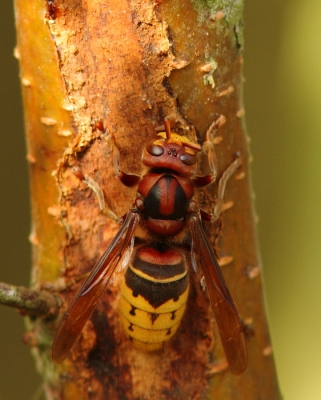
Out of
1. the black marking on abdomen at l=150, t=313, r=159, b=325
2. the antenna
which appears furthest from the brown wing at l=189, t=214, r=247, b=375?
the antenna

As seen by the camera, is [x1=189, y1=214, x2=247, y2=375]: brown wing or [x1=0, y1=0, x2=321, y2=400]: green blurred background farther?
[x1=0, y1=0, x2=321, y2=400]: green blurred background

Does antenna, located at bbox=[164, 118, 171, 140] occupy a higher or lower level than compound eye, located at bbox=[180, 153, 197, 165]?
higher

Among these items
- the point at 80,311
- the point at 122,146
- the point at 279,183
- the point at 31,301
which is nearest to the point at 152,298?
the point at 80,311

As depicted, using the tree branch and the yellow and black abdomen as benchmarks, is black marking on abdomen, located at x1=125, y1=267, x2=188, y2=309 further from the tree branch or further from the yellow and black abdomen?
the tree branch

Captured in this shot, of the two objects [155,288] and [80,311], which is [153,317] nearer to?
[155,288]

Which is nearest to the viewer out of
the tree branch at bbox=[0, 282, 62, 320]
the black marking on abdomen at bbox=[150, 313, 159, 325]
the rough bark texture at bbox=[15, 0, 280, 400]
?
the rough bark texture at bbox=[15, 0, 280, 400]

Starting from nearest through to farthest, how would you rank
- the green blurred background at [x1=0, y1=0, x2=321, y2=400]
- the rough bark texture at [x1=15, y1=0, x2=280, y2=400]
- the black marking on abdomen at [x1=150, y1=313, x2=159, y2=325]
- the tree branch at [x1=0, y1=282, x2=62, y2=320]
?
the rough bark texture at [x1=15, y1=0, x2=280, y2=400]
the tree branch at [x1=0, y1=282, x2=62, y2=320]
the black marking on abdomen at [x1=150, y1=313, x2=159, y2=325]
the green blurred background at [x1=0, y1=0, x2=321, y2=400]

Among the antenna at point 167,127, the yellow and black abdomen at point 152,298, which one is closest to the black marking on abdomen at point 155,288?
the yellow and black abdomen at point 152,298
